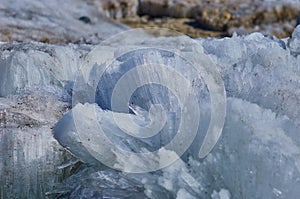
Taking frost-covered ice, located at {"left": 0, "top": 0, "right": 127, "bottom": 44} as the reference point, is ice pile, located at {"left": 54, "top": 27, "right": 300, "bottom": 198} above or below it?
above

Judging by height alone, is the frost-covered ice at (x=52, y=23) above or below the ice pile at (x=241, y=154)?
below

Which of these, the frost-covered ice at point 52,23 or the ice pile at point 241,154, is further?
the frost-covered ice at point 52,23

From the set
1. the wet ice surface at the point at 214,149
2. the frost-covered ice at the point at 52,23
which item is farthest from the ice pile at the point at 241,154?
the frost-covered ice at the point at 52,23

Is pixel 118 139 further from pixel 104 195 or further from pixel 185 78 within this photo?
pixel 185 78

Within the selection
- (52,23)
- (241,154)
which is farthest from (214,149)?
(52,23)

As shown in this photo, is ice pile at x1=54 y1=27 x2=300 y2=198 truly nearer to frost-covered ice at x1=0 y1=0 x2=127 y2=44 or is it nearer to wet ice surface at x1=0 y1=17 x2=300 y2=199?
wet ice surface at x1=0 y1=17 x2=300 y2=199

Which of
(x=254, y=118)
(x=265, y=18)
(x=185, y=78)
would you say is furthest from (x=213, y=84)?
(x=265, y=18)

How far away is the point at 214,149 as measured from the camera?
65.7 inches

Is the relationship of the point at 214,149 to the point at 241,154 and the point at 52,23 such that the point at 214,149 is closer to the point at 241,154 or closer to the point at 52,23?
the point at 241,154

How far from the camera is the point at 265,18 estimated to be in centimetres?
655

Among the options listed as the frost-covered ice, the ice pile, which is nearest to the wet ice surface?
the ice pile

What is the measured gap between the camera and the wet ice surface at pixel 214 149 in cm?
159

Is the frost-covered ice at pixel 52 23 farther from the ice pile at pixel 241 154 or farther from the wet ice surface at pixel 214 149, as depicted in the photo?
the ice pile at pixel 241 154

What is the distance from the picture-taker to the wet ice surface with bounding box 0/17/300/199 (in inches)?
62.8
